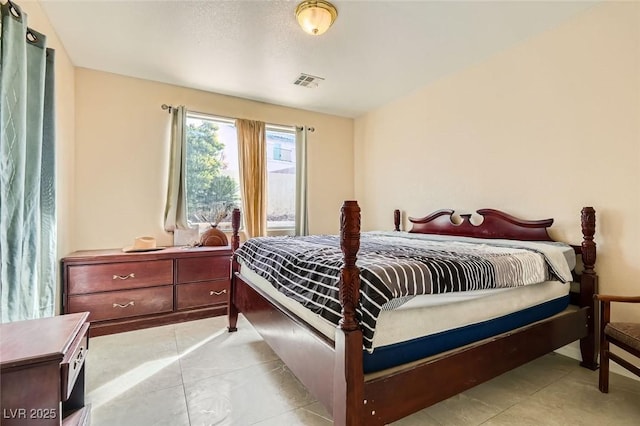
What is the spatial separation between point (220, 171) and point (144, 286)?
1620 mm

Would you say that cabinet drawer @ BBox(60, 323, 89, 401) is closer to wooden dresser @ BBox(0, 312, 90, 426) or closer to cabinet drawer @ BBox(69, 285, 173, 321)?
wooden dresser @ BBox(0, 312, 90, 426)

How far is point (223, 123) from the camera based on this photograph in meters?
3.81

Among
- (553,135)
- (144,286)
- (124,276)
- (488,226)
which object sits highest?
(553,135)

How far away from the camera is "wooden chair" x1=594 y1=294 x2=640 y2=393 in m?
1.59

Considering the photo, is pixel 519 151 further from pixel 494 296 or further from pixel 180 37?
pixel 180 37

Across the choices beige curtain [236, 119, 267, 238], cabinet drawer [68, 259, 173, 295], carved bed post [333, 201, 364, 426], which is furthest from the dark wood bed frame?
beige curtain [236, 119, 267, 238]

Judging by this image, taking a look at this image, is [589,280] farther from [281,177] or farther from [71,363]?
[281,177]

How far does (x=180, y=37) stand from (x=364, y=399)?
2.93 meters

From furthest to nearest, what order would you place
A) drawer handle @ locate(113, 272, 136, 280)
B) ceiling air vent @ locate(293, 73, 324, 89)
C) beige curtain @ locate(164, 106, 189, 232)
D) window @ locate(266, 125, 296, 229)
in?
window @ locate(266, 125, 296, 229) < beige curtain @ locate(164, 106, 189, 232) < ceiling air vent @ locate(293, 73, 324, 89) < drawer handle @ locate(113, 272, 136, 280)

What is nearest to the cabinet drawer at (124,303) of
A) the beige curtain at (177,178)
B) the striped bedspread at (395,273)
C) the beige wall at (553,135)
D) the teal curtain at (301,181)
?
the beige curtain at (177,178)

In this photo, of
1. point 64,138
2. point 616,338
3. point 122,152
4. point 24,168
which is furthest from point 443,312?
point 122,152

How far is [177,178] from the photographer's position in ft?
11.1

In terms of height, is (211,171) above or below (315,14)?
below

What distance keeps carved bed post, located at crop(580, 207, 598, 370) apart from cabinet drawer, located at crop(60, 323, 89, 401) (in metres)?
2.95
